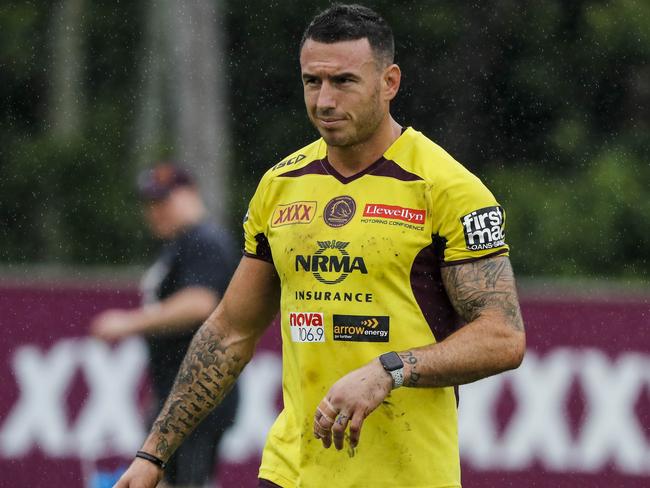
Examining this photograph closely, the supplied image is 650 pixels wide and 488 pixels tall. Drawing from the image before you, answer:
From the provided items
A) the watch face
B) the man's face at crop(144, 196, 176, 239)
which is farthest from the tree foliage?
the watch face

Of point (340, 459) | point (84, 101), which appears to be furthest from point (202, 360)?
point (84, 101)

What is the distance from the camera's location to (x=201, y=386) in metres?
Answer: 5.34

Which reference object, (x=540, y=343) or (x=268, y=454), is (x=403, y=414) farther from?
(x=540, y=343)

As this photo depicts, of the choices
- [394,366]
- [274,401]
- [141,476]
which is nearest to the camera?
[394,366]

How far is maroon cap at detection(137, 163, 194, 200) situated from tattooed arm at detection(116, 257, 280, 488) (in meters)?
3.26

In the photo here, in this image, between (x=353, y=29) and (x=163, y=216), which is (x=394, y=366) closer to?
(x=353, y=29)

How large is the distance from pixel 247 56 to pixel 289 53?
0.65 meters

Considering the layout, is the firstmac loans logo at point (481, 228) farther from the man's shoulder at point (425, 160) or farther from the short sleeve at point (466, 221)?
the man's shoulder at point (425, 160)

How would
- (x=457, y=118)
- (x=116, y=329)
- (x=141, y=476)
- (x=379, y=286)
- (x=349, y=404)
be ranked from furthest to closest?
(x=457, y=118) < (x=116, y=329) < (x=141, y=476) < (x=379, y=286) < (x=349, y=404)

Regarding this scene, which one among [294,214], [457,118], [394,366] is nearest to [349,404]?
[394,366]

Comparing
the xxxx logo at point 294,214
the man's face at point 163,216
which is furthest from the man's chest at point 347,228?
the man's face at point 163,216

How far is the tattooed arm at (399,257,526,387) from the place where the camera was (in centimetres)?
468

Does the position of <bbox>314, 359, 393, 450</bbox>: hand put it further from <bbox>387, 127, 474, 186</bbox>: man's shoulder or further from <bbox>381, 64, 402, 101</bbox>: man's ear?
<bbox>381, 64, 402, 101</bbox>: man's ear

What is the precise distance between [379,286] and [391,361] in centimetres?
31
